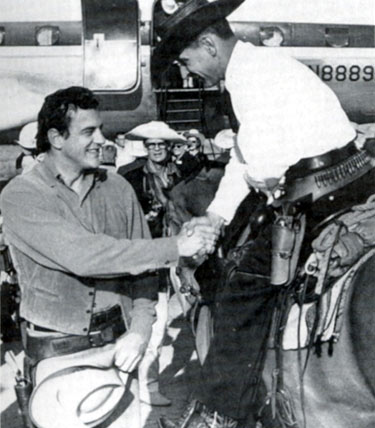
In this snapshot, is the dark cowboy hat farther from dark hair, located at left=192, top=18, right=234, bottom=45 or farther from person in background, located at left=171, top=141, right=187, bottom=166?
person in background, located at left=171, top=141, right=187, bottom=166

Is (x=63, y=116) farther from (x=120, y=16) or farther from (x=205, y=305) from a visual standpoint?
(x=120, y=16)

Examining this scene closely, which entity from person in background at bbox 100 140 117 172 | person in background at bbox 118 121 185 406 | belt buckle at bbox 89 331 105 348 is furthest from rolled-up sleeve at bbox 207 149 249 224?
person in background at bbox 100 140 117 172

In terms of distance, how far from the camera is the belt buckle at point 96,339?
198 centimetres

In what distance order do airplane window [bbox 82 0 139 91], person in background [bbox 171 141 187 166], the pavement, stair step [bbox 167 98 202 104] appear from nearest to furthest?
the pavement
person in background [bbox 171 141 187 166]
airplane window [bbox 82 0 139 91]
stair step [bbox 167 98 202 104]

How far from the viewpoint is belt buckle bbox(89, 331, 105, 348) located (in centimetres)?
198

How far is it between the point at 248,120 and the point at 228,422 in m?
1.09

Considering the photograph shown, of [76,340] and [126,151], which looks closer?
[76,340]

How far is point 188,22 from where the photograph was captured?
2248 mm

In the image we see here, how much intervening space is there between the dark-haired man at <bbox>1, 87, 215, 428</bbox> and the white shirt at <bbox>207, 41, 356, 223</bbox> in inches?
13.6

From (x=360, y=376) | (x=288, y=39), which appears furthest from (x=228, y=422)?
(x=288, y=39)

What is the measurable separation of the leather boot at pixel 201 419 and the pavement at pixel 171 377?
26 centimetres

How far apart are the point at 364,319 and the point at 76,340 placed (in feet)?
3.11

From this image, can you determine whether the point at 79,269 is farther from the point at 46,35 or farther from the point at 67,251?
the point at 46,35

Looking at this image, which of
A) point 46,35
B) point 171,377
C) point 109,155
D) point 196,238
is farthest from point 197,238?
point 46,35
